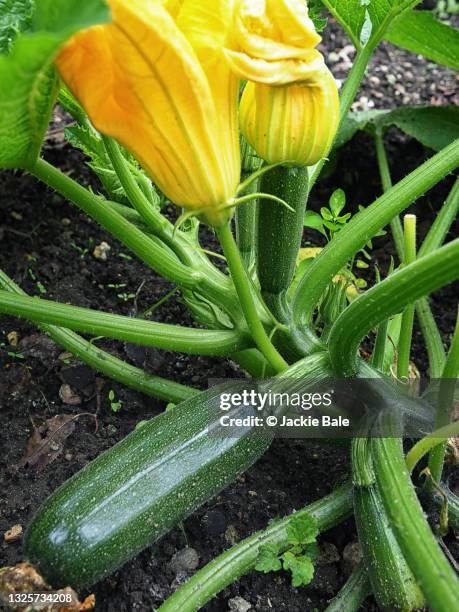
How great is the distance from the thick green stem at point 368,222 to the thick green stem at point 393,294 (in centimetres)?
22

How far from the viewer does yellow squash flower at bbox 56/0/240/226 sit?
3.29 feet

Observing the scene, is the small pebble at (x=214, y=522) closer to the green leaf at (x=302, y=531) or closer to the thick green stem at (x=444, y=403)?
the green leaf at (x=302, y=531)

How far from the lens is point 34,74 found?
100cm

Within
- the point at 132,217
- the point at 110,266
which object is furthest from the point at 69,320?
the point at 110,266

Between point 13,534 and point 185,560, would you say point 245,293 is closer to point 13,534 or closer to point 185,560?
point 185,560

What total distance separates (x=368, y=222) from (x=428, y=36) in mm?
807

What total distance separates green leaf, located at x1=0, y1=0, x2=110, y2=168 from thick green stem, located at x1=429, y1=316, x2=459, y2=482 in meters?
0.86

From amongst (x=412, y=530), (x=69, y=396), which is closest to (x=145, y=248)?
(x=69, y=396)

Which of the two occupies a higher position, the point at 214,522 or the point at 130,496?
the point at 130,496

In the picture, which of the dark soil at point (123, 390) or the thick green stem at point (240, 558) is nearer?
the thick green stem at point (240, 558)

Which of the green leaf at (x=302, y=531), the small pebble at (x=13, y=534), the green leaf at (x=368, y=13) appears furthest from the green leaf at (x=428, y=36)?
the small pebble at (x=13, y=534)

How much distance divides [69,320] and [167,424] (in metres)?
0.29

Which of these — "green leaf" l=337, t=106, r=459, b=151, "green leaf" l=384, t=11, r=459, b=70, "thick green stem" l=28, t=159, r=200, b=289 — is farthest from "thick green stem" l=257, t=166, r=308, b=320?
"green leaf" l=337, t=106, r=459, b=151

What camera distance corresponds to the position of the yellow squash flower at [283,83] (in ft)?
3.64
